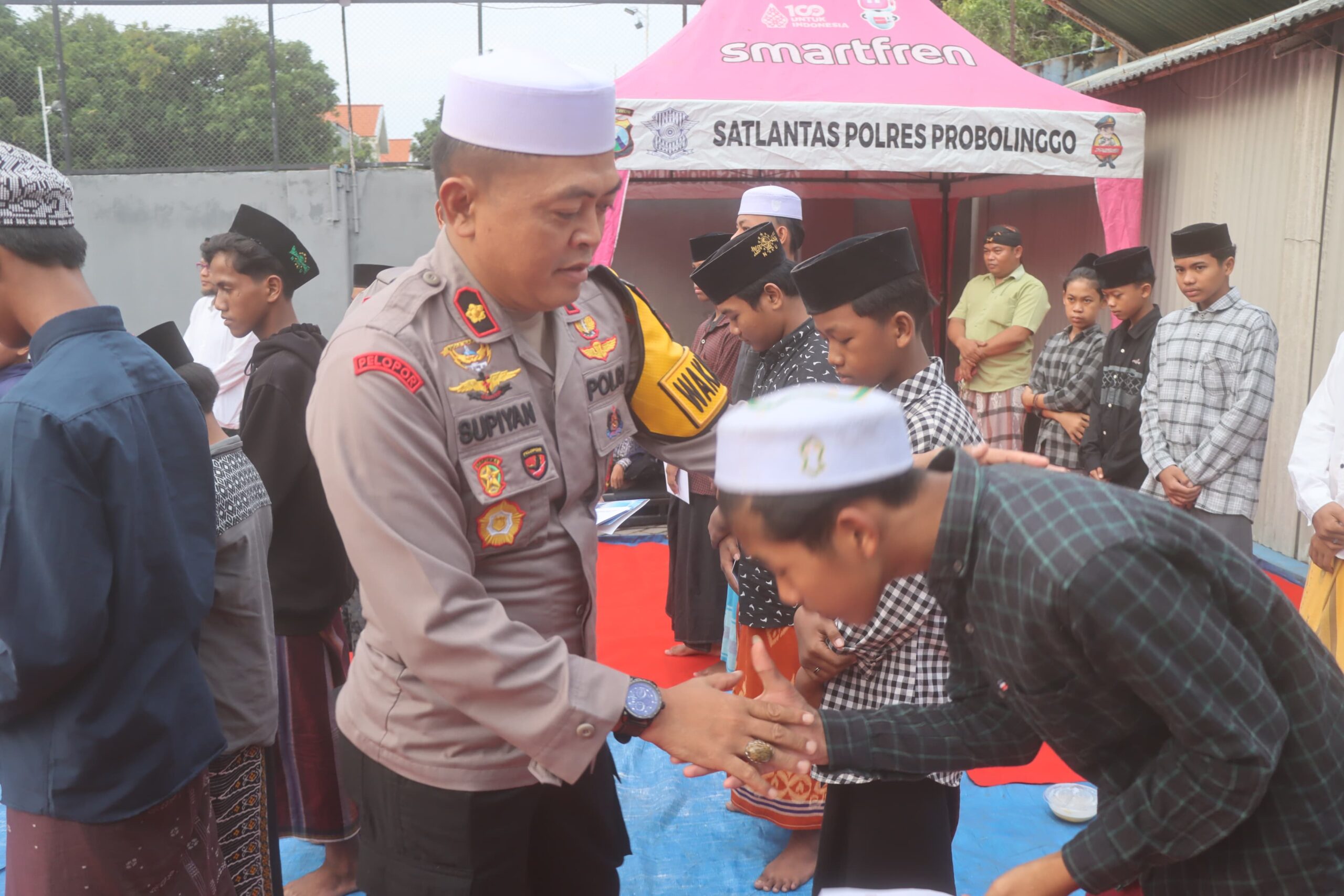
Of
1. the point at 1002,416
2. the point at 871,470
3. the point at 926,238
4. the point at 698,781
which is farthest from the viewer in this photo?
the point at 926,238

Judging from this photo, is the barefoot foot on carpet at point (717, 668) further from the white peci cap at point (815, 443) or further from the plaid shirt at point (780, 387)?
the white peci cap at point (815, 443)

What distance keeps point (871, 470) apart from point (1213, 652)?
46 cm

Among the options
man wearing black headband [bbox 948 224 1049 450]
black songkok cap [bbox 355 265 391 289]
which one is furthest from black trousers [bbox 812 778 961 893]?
man wearing black headband [bbox 948 224 1049 450]

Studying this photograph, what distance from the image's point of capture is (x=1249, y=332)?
4348 millimetres

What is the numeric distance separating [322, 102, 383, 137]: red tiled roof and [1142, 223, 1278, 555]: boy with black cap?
10.4 metres

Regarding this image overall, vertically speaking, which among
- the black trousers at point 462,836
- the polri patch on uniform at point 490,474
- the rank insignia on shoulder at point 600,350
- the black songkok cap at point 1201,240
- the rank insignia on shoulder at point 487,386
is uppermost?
the black songkok cap at point 1201,240

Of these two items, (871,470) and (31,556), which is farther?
(31,556)

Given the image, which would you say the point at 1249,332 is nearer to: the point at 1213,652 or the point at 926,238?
the point at 1213,652

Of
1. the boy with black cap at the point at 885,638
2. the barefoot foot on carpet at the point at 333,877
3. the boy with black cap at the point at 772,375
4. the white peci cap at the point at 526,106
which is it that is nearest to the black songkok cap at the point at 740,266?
the boy with black cap at the point at 772,375

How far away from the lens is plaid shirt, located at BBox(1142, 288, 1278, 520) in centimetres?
431

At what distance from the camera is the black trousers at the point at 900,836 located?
7.32 feet

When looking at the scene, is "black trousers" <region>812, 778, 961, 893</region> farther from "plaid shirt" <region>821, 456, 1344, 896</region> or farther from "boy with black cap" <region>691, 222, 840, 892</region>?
"boy with black cap" <region>691, 222, 840, 892</region>

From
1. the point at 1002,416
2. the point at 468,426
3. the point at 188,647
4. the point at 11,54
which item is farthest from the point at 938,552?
the point at 11,54

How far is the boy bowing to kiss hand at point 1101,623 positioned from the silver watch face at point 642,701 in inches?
12.1
